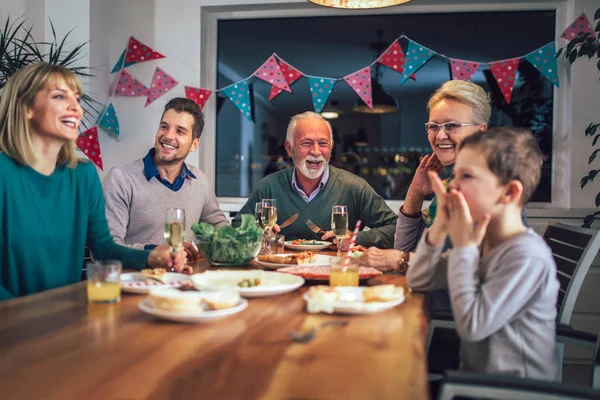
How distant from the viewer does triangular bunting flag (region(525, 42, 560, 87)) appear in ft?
12.6

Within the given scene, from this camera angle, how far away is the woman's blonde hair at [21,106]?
1802 millimetres

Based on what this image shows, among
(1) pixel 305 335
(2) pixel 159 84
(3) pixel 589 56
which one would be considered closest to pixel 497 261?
(1) pixel 305 335

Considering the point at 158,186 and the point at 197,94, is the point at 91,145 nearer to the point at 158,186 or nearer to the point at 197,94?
the point at 197,94

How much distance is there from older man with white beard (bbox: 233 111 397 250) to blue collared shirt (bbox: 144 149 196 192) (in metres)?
0.36

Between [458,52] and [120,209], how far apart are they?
2589 millimetres

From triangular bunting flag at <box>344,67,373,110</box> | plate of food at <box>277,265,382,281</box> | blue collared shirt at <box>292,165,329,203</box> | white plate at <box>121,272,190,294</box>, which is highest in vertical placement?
triangular bunting flag at <box>344,67,373,110</box>

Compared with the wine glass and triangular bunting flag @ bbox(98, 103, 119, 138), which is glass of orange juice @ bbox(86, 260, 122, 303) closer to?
the wine glass

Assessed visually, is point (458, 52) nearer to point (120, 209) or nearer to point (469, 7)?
point (469, 7)

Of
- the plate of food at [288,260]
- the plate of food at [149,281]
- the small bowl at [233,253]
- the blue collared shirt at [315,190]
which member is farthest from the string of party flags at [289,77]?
the plate of food at [149,281]

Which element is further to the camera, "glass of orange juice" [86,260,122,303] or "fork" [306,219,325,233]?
"fork" [306,219,325,233]

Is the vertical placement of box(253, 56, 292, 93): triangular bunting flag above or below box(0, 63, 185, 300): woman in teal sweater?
above

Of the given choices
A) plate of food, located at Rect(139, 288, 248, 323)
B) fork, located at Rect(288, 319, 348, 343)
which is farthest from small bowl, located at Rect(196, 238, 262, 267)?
fork, located at Rect(288, 319, 348, 343)

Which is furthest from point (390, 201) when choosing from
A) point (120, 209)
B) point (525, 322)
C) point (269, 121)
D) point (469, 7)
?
point (525, 322)

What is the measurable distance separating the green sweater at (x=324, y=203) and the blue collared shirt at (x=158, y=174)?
0.37 metres
